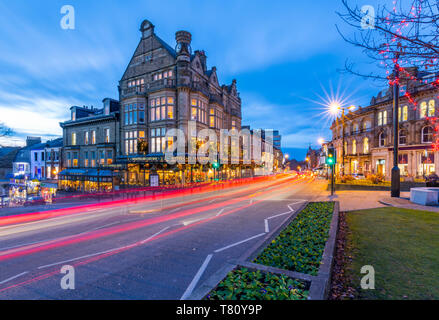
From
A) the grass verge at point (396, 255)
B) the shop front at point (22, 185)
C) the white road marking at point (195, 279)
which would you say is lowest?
the shop front at point (22, 185)

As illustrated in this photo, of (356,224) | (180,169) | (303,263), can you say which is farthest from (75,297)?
(180,169)

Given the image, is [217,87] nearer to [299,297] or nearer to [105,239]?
[105,239]

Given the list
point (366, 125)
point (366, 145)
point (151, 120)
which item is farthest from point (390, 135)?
point (151, 120)

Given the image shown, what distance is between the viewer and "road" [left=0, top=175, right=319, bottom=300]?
468cm

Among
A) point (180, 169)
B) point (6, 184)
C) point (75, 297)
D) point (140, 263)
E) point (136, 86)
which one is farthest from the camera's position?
point (6, 184)

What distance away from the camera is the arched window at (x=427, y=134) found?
1169 inches

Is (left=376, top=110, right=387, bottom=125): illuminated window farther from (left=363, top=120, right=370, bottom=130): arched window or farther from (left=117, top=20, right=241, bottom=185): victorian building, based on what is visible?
(left=117, top=20, right=241, bottom=185): victorian building

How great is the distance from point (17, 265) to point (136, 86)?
1078 inches

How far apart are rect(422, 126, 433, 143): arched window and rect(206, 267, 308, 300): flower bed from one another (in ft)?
133

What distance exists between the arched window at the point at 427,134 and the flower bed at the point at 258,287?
4040 cm

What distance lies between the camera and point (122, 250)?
6863 mm

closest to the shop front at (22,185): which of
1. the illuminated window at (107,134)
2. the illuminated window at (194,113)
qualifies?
the illuminated window at (107,134)

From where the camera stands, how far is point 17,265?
19.5ft

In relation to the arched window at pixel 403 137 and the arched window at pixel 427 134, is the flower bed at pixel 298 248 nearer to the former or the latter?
the arched window at pixel 427 134
